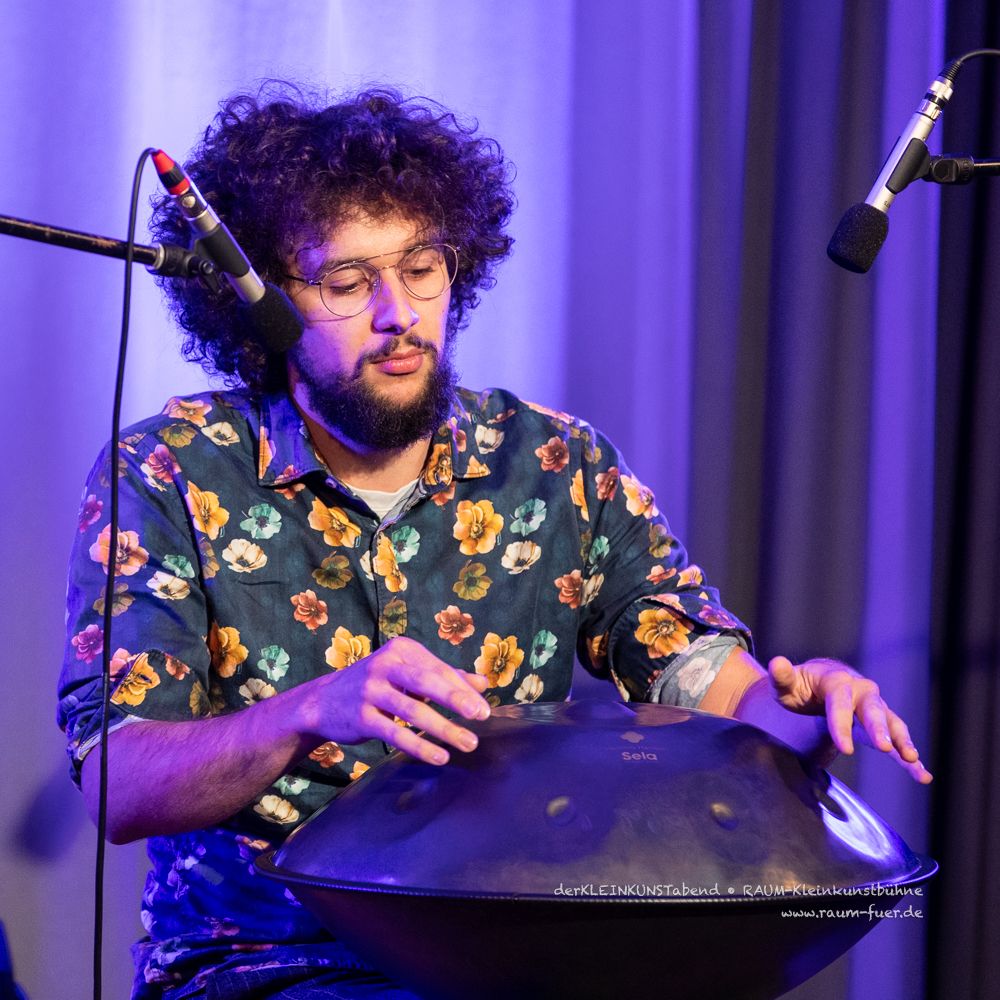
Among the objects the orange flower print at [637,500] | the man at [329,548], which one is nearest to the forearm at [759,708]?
the man at [329,548]

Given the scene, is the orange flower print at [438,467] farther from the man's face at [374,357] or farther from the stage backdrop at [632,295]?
the stage backdrop at [632,295]

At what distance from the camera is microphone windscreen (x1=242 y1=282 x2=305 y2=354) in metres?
1.00

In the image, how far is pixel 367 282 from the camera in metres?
1.49

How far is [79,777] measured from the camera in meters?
1.24

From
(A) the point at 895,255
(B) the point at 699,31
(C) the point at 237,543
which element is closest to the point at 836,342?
(A) the point at 895,255

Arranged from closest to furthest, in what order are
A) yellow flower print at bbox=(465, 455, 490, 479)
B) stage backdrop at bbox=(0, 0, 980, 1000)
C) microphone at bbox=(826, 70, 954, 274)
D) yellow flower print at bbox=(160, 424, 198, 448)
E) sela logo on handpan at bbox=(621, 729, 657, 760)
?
sela logo on handpan at bbox=(621, 729, 657, 760) → microphone at bbox=(826, 70, 954, 274) → yellow flower print at bbox=(160, 424, 198, 448) → yellow flower print at bbox=(465, 455, 490, 479) → stage backdrop at bbox=(0, 0, 980, 1000)

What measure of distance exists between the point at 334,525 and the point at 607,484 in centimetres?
35

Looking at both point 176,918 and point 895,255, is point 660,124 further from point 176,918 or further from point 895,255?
point 176,918

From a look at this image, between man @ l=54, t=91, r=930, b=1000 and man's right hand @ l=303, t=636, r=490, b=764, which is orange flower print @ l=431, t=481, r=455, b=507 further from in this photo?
man's right hand @ l=303, t=636, r=490, b=764

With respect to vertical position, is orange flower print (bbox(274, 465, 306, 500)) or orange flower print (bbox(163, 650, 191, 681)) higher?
orange flower print (bbox(274, 465, 306, 500))

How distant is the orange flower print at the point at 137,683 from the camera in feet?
4.02

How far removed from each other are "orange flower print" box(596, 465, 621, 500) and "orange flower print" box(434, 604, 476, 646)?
239mm

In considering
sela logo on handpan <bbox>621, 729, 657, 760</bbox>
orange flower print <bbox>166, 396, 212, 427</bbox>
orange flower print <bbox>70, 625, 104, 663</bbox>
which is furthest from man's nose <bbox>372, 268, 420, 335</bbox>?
sela logo on handpan <bbox>621, 729, 657, 760</bbox>

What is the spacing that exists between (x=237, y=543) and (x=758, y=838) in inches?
29.7
